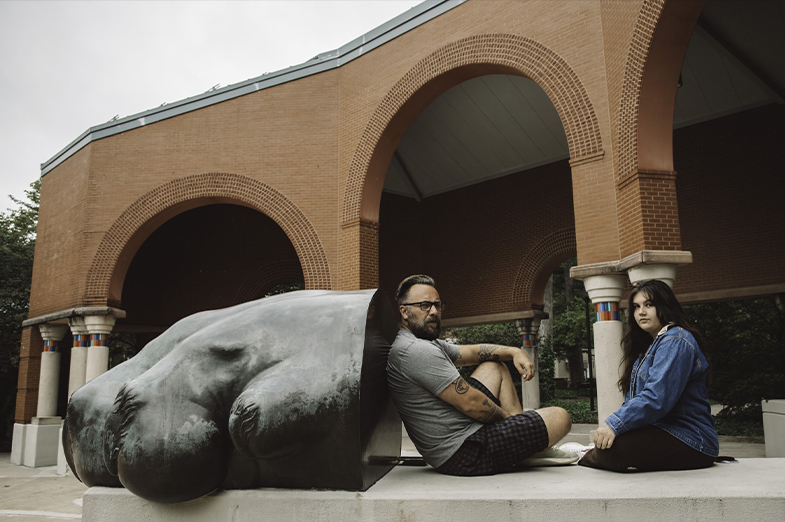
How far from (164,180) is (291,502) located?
34.7 feet

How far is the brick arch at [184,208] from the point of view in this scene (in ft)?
34.9

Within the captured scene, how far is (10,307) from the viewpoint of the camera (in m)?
17.5

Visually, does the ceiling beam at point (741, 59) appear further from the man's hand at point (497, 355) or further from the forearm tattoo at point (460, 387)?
the forearm tattoo at point (460, 387)

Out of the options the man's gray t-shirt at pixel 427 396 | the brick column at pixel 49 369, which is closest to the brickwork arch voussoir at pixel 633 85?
the man's gray t-shirt at pixel 427 396

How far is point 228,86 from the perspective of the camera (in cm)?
1170

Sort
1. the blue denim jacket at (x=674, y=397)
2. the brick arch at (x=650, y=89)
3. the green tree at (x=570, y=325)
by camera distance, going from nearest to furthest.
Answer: the blue denim jacket at (x=674, y=397), the brick arch at (x=650, y=89), the green tree at (x=570, y=325)

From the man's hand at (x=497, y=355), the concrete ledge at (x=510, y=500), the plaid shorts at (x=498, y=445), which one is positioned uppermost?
the man's hand at (x=497, y=355)

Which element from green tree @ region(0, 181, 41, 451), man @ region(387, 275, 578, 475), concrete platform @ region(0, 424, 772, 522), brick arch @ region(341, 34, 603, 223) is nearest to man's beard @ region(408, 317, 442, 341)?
man @ region(387, 275, 578, 475)

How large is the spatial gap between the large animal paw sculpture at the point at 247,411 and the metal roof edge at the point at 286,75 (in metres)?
8.01

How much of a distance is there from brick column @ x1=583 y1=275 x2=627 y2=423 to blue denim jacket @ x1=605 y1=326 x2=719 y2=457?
4376 millimetres

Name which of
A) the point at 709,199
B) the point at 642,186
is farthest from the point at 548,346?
the point at 642,186

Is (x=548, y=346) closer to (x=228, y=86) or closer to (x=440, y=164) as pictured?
(x=440, y=164)

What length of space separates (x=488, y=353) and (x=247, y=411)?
139cm

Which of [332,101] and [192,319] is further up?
[332,101]
